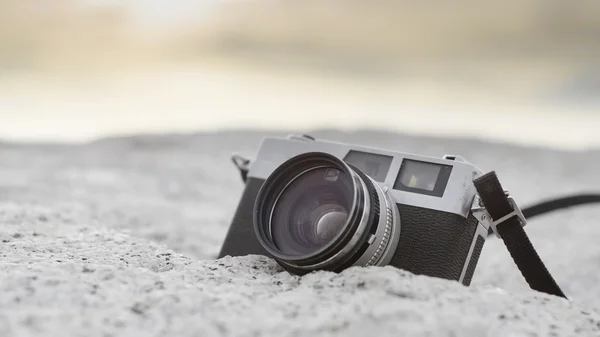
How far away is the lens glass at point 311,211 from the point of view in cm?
142

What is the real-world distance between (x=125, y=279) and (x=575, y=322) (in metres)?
0.75

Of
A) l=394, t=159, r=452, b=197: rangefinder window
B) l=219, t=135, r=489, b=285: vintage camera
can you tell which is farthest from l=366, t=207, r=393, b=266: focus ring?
l=394, t=159, r=452, b=197: rangefinder window

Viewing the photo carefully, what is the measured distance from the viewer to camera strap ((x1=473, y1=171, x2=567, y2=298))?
1.45m

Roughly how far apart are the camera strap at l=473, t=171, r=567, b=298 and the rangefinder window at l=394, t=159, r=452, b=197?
9cm

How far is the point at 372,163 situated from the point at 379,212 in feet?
0.78

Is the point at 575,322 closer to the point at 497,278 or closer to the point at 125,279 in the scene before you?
the point at 125,279

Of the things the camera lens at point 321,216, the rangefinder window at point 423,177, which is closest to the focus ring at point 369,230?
the camera lens at point 321,216

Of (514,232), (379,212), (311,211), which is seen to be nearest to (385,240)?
(379,212)

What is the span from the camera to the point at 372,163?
160 cm

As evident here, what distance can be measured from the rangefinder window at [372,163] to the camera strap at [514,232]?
8.5 inches

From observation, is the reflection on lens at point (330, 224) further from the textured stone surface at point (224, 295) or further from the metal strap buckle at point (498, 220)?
the metal strap buckle at point (498, 220)

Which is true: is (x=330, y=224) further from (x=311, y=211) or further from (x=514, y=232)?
(x=514, y=232)

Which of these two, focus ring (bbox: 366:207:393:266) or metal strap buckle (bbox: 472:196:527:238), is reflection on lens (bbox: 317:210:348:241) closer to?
focus ring (bbox: 366:207:393:266)

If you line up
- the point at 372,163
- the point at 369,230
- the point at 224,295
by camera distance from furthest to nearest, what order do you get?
the point at 372,163 < the point at 369,230 < the point at 224,295
